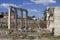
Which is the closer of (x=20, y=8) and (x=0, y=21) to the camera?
(x=20, y=8)

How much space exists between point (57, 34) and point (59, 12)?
65.3 inches

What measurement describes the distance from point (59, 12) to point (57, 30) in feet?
4.53

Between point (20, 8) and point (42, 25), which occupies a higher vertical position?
point (20, 8)

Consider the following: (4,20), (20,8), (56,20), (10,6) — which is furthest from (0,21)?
(56,20)

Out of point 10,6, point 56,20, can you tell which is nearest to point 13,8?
point 10,6

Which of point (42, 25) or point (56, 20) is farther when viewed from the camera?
point (42, 25)

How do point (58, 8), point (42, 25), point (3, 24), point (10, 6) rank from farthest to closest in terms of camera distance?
point (3, 24) < point (42, 25) < point (10, 6) < point (58, 8)

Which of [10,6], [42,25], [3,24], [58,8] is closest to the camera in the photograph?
[58,8]

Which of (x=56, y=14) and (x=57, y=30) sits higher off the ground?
(x=56, y=14)

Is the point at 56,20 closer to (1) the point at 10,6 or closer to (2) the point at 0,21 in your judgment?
(1) the point at 10,6

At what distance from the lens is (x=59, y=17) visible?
15.3 m

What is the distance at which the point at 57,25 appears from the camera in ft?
50.7

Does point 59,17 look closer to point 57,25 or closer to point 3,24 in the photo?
point 57,25

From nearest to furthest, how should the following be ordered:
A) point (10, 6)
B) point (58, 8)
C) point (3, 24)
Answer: point (58, 8) < point (10, 6) < point (3, 24)
